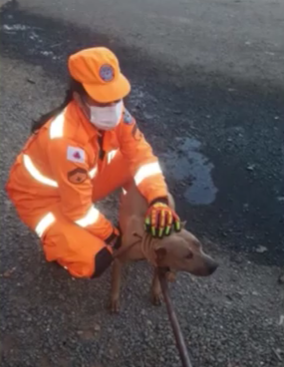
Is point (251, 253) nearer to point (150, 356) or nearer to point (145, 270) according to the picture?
point (145, 270)

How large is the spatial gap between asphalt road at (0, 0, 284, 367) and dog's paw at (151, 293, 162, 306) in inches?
1.6

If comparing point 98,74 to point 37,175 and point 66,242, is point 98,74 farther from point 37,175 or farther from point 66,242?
point 66,242

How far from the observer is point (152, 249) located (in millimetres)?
3502

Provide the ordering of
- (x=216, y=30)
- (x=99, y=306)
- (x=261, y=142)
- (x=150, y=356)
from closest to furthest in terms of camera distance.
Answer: (x=150, y=356) < (x=99, y=306) < (x=261, y=142) < (x=216, y=30)

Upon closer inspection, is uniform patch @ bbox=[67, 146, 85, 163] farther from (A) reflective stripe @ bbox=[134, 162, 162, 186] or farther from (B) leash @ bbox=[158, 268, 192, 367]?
(B) leash @ bbox=[158, 268, 192, 367]

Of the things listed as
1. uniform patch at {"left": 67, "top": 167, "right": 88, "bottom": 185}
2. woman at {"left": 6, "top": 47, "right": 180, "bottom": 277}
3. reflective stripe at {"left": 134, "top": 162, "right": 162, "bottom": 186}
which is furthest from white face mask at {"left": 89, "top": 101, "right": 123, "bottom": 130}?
reflective stripe at {"left": 134, "top": 162, "right": 162, "bottom": 186}

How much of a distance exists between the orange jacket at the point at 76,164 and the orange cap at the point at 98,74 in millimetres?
228

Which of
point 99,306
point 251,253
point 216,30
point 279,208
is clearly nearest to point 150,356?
point 99,306

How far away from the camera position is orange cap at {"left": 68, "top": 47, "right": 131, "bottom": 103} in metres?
3.54

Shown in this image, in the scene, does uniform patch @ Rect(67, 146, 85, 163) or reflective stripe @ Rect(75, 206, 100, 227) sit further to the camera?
reflective stripe @ Rect(75, 206, 100, 227)

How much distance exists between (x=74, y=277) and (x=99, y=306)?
266mm

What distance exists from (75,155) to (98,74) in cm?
44

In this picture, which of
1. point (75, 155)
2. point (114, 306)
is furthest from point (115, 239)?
point (75, 155)

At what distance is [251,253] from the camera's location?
4434mm
